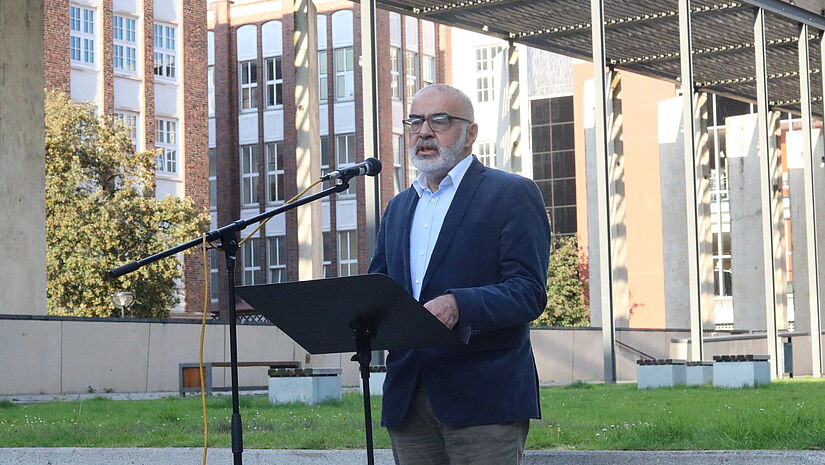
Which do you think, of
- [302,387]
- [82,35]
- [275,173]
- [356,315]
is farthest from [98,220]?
[356,315]

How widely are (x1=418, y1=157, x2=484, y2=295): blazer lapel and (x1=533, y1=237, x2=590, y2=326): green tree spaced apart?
57.7m

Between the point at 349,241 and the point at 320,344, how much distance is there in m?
58.3

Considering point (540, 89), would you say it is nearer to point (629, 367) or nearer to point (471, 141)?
point (629, 367)

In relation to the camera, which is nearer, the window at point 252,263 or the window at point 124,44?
the window at point 124,44

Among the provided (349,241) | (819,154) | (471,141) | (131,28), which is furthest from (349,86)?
(471,141)

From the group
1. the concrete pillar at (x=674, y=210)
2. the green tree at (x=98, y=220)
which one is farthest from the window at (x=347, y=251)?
the green tree at (x=98, y=220)

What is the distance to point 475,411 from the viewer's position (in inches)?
170

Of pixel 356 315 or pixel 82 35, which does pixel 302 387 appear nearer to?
pixel 356 315

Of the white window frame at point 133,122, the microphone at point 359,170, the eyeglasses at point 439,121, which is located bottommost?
the microphone at point 359,170

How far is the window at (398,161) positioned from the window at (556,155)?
9.32 meters

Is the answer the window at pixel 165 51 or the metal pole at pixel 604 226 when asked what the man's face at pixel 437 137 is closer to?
the metal pole at pixel 604 226

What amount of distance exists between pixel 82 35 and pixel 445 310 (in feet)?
167

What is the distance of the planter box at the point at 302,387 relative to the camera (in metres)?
15.7

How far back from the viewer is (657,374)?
67.0 ft
